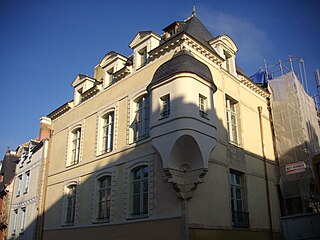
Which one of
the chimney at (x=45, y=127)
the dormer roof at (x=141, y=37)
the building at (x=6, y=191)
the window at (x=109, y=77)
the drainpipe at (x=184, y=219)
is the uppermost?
the dormer roof at (x=141, y=37)

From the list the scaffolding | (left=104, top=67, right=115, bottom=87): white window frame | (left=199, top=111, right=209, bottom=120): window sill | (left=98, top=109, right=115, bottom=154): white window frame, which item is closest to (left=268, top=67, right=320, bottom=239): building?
the scaffolding

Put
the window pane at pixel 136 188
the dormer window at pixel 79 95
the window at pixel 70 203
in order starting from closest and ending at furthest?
the window pane at pixel 136 188 < the window at pixel 70 203 < the dormer window at pixel 79 95

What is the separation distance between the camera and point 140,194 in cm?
1323

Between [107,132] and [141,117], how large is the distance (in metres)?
2.85

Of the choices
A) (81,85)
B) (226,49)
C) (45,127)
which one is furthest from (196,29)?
(45,127)

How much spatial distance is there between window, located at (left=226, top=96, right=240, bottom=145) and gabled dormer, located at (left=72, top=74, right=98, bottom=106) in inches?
310

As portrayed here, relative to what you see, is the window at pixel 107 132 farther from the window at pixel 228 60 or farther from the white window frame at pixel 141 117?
the window at pixel 228 60

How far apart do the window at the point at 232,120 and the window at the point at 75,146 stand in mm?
8151

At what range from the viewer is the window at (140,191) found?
42.4 feet

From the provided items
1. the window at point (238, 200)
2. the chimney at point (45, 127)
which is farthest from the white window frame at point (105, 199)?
the chimney at point (45, 127)

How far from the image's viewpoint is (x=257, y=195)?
14.9 metres

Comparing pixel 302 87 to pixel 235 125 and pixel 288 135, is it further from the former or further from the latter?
pixel 235 125

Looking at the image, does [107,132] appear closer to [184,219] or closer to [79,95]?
[79,95]

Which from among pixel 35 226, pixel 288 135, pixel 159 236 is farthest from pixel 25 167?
pixel 288 135
